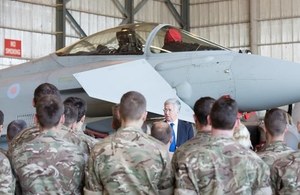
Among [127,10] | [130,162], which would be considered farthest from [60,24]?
[130,162]

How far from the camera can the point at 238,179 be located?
3715 millimetres

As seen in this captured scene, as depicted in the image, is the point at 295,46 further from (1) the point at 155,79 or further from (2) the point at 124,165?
(2) the point at 124,165

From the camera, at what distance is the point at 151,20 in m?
25.8

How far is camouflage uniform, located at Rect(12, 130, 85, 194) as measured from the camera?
400 centimetres

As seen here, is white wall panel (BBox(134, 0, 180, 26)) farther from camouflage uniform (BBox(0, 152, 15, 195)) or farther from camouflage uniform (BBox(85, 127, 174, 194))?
camouflage uniform (BBox(85, 127, 174, 194))

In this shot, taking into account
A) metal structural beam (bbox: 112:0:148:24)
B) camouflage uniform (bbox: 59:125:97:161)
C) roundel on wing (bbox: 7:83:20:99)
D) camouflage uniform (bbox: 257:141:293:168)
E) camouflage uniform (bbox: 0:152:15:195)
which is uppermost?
metal structural beam (bbox: 112:0:148:24)

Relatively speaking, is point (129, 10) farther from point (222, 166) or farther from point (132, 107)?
point (222, 166)

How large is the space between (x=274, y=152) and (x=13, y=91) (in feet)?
20.6

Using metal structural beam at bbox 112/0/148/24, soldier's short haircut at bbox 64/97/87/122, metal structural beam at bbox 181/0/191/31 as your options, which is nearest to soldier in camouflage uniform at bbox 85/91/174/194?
soldier's short haircut at bbox 64/97/87/122

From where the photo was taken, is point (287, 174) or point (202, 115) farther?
point (202, 115)

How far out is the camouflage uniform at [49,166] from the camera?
400 centimetres

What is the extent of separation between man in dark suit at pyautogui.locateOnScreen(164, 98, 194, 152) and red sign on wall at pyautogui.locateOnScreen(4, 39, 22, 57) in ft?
48.2

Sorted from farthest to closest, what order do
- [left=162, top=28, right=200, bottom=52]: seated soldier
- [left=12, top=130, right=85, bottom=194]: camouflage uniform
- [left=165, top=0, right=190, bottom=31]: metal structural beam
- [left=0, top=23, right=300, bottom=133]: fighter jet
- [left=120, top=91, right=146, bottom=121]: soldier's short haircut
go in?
[left=165, top=0, right=190, bottom=31]: metal structural beam
[left=162, top=28, right=200, bottom=52]: seated soldier
[left=0, top=23, right=300, bottom=133]: fighter jet
[left=12, top=130, right=85, bottom=194]: camouflage uniform
[left=120, top=91, right=146, bottom=121]: soldier's short haircut

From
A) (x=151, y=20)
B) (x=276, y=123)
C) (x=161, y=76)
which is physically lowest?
(x=276, y=123)
